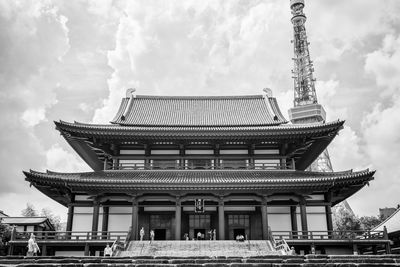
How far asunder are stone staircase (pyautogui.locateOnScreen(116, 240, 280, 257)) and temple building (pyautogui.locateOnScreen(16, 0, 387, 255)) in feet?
6.21

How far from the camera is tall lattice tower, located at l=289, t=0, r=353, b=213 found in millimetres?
88938

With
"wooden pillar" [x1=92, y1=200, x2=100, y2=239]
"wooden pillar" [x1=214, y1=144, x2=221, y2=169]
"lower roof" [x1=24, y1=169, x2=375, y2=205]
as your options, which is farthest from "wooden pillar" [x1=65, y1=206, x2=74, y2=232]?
"wooden pillar" [x1=214, y1=144, x2=221, y2=169]

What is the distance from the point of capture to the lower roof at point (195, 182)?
27.6 metres

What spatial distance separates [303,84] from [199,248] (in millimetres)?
75759

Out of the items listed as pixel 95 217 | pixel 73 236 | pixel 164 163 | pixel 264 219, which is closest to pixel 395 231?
pixel 264 219

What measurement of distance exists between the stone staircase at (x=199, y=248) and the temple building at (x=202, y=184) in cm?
189

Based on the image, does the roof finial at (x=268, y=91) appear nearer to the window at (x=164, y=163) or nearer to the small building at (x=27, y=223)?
the window at (x=164, y=163)

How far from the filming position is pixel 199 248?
80.7ft

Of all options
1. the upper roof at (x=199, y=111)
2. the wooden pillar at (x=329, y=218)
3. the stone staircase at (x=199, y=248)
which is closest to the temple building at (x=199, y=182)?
the wooden pillar at (x=329, y=218)

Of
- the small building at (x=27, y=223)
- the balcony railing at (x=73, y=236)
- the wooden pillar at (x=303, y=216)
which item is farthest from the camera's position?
the small building at (x=27, y=223)

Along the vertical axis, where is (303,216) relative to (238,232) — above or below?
above

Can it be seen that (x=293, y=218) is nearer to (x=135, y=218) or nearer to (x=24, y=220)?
(x=135, y=218)

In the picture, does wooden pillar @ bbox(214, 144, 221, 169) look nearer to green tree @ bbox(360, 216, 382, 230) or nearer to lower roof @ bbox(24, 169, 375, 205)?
lower roof @ bbox(24, 169, 375, 205)

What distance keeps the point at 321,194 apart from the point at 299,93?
218 feet
